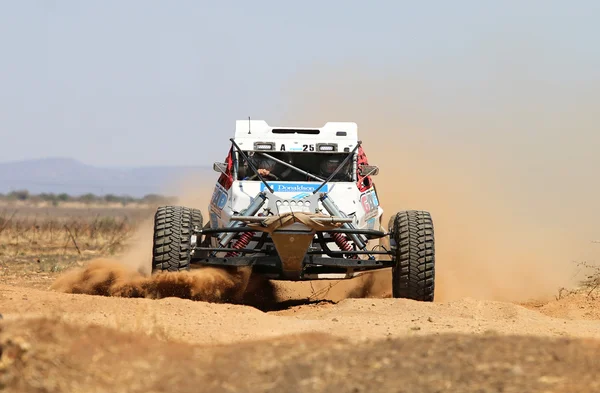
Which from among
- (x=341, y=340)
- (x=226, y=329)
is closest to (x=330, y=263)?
(x=226, y=329)

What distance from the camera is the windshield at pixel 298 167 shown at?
1473cm

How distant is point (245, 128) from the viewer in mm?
15055

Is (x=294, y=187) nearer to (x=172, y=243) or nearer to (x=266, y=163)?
(x=266, y=163)

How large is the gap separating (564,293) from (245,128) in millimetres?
6011

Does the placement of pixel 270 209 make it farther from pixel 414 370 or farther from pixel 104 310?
pixel 414 370

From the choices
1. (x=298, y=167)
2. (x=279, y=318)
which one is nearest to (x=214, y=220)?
(x=298, y=167)

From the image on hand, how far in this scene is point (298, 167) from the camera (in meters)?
14.9

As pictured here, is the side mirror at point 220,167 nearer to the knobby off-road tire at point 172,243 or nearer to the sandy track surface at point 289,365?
the knobby off-road tire at point 172,243

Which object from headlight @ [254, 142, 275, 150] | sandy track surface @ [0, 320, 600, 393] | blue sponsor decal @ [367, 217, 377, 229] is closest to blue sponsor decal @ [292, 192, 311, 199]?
blue sponsor decal @ [367, 217, 377, 229]

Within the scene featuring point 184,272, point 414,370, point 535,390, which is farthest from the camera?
point 184,272

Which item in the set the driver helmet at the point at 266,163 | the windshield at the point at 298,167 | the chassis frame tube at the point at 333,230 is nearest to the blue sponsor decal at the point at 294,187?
the windshield at the point at 298,167

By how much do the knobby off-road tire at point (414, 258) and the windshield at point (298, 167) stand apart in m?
1.46

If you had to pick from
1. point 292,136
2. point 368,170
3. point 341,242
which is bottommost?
point 341,242

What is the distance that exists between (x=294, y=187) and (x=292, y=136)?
1.11 m
